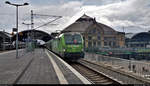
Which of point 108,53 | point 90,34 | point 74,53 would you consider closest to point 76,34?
point 74,53

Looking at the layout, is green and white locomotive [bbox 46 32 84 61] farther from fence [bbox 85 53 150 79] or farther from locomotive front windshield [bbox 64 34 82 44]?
fence [bbox 85 53 150 79]

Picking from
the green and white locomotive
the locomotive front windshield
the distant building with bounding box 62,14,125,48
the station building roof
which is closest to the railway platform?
the green and white locomotive

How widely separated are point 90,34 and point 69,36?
49.3 metres

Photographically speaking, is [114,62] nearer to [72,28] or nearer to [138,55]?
[138,55]

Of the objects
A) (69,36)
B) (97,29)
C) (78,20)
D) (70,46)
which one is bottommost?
(70,46)

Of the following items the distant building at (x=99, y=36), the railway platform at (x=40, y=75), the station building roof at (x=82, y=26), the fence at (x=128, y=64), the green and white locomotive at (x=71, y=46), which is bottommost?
the fence at (x=128, y=64)

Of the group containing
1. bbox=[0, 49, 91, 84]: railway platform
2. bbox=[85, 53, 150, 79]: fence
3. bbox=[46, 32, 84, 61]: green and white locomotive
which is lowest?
bbox=[85, 53, 150, 79]: fence

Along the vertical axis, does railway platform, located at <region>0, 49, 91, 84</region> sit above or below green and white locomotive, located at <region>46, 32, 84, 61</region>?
below

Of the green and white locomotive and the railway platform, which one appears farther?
the green and white locomotive

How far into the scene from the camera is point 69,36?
17.9 m

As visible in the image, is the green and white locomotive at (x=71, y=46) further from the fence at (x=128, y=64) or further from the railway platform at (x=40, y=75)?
the railway platform at (x=40, y=75)

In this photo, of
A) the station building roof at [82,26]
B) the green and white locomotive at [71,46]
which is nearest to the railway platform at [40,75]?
the green and white locomotive at [71,46]

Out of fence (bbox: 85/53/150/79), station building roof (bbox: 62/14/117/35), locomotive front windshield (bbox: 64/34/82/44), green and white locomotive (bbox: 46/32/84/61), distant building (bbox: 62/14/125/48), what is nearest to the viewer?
fence (bbox: 85/53/150/79)

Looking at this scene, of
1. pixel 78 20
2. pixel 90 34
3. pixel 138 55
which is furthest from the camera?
pixel 78 20
